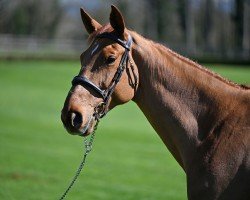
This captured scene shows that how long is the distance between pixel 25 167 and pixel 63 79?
28.4 metres

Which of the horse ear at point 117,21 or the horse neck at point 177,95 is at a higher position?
the horse ear at point 117,21

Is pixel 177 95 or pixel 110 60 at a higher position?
→ pixel 110 60

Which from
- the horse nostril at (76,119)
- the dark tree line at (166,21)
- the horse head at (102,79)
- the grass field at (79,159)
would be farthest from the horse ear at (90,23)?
the dark tree line at (166,21)

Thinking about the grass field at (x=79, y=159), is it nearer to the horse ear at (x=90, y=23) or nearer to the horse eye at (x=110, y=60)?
the horse ear at (x=90, y=23)

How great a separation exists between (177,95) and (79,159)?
949cm

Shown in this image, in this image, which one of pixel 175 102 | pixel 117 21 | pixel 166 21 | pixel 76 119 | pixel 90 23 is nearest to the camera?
pixel 76 119

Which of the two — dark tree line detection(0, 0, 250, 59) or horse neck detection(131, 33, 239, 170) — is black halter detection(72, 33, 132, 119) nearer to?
horse neck detection(131, 33, 239, 170)

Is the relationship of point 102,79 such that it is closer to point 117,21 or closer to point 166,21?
point 117,21

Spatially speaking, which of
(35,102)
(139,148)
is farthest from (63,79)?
(139,148)

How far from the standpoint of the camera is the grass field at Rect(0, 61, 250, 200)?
32.5 feet

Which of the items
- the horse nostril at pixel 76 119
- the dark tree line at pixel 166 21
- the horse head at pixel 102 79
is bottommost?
the dark tree line at pixel 166 21

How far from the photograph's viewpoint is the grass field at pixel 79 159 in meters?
9.91

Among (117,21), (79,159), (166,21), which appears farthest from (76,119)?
(166,21)

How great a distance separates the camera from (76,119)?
4.02m
